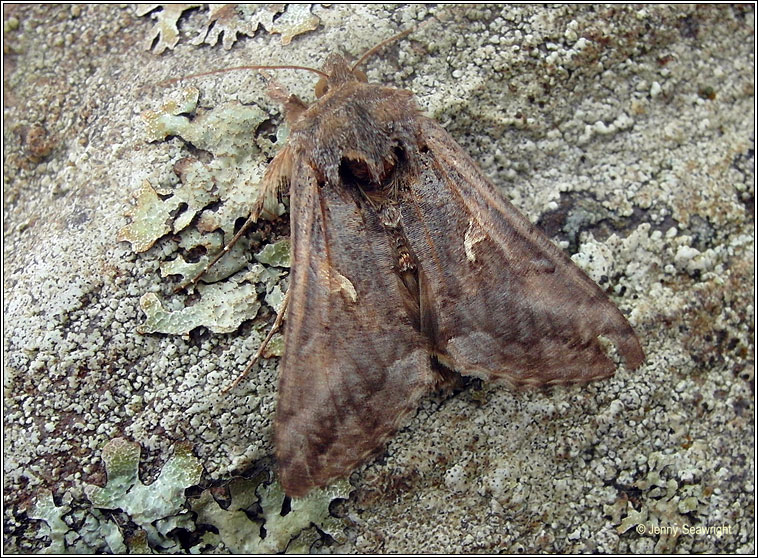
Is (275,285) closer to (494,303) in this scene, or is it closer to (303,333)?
(303,333)

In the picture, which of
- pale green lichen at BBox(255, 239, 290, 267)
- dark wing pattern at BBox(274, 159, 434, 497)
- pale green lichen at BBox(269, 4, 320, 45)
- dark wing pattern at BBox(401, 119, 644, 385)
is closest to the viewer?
dark wing pattern at BBox(274, 159, 434, 497)

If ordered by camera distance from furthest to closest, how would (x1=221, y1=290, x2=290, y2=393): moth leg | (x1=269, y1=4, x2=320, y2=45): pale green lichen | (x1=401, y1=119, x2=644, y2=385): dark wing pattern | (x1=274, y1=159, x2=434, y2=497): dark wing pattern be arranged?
(x1=269, y1=4, x2=320, y2=45): pale green lichen
(x1=221, y1=290, x2=290, y2=393): moth leg
(x1=401, y1=119, x2=644, y2=385): dark wing pattern
(x1=274, y1=159, x2=434, y2=497): dark wing pattern

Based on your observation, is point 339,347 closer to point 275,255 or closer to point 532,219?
point 275,255

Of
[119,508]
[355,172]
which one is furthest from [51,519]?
[355,172]

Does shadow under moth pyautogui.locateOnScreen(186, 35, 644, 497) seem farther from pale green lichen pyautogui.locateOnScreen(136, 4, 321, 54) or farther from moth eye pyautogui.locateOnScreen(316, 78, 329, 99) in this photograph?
pale green lichen pyautogui.locateOnScreen(136, 4, 321, 54)

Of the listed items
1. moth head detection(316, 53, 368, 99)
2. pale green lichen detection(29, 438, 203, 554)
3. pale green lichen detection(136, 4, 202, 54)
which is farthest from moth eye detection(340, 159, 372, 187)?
pale green lichen detection(29, 438, 203, 554)

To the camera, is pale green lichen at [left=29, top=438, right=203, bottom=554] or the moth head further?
the moth head

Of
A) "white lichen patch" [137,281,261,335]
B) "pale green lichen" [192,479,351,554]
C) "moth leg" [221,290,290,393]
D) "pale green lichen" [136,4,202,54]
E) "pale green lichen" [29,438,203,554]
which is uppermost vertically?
"pale green lichen" [136,4,202,54]
